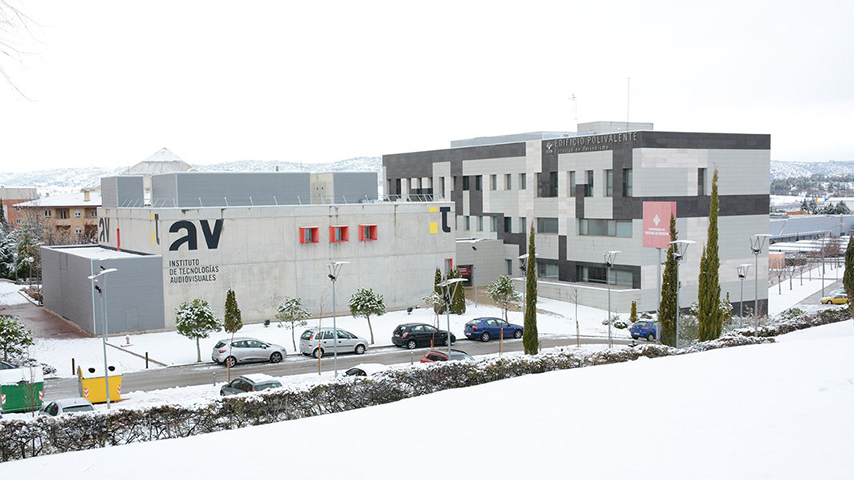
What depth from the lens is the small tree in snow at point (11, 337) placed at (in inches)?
1227

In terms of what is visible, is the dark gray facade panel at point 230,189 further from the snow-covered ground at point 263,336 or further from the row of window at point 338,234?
the snow-covered ground at point 263,336

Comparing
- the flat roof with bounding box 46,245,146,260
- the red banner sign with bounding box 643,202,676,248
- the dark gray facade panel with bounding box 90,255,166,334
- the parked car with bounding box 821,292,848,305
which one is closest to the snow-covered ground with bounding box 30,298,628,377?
the dark gray facade panel with bounding box 90,255,166,334

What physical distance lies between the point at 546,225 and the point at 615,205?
7810mm

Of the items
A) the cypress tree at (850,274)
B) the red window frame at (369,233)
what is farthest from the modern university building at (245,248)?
the cypress tree at (850,274)

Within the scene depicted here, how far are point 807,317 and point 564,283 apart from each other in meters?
24.0

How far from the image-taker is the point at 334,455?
13438 millimetres

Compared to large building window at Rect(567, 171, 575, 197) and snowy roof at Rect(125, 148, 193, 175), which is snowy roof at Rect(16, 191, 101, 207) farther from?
large building window at Rect(567, 171, 575, 197)

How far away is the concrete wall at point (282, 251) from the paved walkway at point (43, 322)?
530cm

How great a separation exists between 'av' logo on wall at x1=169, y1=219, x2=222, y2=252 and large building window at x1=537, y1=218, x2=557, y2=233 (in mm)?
27207

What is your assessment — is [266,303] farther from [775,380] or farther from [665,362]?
[775,380]

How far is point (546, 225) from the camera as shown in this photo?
199ft

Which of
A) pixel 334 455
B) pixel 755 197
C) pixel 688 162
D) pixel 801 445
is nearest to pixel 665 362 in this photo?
pixel 801 445

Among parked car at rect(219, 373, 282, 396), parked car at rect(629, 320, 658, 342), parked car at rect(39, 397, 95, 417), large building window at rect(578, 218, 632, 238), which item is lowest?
parked car at rect(629, 320, 658, 342)

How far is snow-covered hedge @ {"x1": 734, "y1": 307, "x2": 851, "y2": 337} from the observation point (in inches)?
1167
